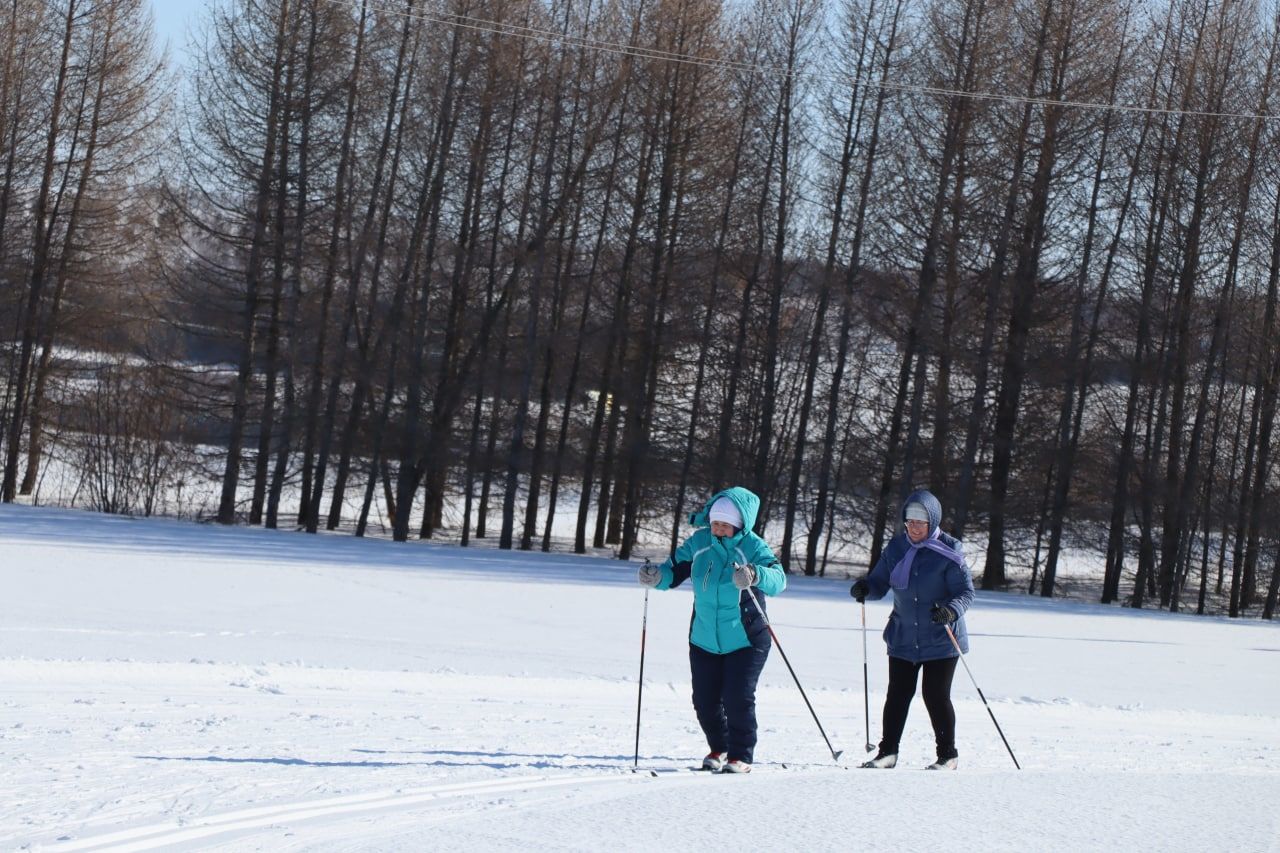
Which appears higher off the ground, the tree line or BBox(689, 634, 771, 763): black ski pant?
the tree line

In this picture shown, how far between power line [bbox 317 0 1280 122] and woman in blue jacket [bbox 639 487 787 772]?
21463mm

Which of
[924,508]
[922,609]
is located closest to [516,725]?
[922,609]

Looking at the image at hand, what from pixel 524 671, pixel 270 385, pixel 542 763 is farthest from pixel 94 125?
pixel 542 763

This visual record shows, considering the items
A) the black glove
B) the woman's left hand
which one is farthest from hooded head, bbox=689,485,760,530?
the woman's left hand

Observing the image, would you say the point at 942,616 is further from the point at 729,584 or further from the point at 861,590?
the point at 729,584

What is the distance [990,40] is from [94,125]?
19.8m

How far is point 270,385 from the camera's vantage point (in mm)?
28891

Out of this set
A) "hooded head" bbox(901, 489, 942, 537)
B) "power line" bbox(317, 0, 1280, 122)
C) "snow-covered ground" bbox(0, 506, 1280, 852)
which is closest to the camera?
"snow-covered ground" bbox(0, 506, 1280, 852)

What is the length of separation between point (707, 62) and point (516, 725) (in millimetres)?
22199

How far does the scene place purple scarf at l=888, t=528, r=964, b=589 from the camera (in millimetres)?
7523

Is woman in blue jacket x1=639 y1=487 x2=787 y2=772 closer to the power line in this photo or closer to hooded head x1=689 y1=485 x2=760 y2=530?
hooded head x1=689 y1=485 x2=760 y2=530

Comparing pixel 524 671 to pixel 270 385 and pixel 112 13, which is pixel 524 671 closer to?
pixel 270 385

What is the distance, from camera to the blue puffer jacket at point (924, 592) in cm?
752

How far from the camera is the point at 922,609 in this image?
7.57m
